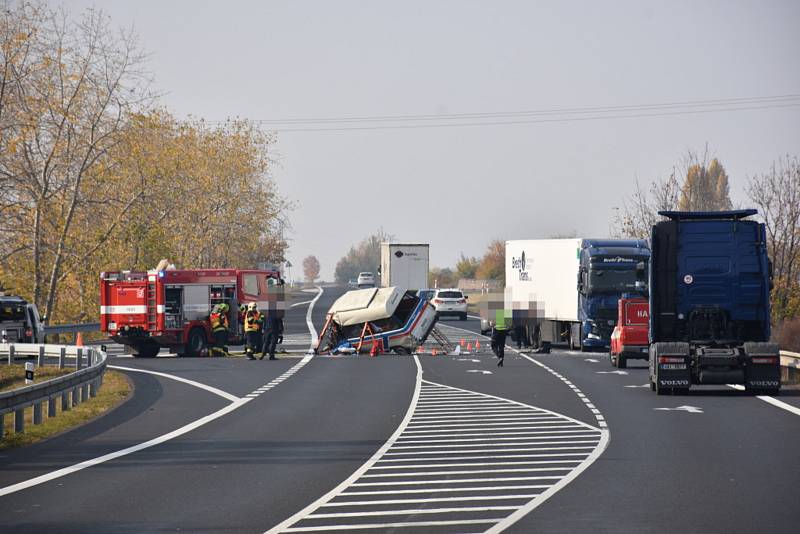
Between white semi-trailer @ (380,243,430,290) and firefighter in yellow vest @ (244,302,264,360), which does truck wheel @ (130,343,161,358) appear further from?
white semi-trailer @ (380,243,430,290)

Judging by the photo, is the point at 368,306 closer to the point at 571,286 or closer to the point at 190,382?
the point at 571,286

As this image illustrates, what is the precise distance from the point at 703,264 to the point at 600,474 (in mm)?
13029

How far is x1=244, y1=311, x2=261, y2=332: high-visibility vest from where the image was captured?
3919cm

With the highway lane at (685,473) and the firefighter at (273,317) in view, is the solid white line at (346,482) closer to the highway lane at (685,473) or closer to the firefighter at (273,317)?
the highway lane at (685,473)

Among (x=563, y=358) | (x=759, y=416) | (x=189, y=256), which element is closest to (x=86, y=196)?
(x=189, y=256)

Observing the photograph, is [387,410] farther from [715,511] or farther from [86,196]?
[86,196]

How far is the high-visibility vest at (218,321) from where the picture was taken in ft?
137

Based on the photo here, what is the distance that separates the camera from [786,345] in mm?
40781

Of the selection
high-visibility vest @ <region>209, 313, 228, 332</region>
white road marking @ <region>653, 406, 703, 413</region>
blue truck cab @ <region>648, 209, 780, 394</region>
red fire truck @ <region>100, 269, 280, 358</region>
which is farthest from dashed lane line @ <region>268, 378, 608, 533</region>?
red fire truck @ <region>100, 269, 280, 358</region>

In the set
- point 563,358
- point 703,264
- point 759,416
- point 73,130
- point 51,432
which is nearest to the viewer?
point 51,432

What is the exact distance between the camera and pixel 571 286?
43.8m

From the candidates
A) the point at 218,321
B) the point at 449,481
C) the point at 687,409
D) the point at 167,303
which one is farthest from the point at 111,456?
the point at 218,321

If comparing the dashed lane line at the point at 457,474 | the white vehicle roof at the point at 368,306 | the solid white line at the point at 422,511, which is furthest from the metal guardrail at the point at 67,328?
the solid white line at the point at 422,511

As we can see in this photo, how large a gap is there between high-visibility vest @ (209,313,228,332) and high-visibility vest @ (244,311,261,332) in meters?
2.54
